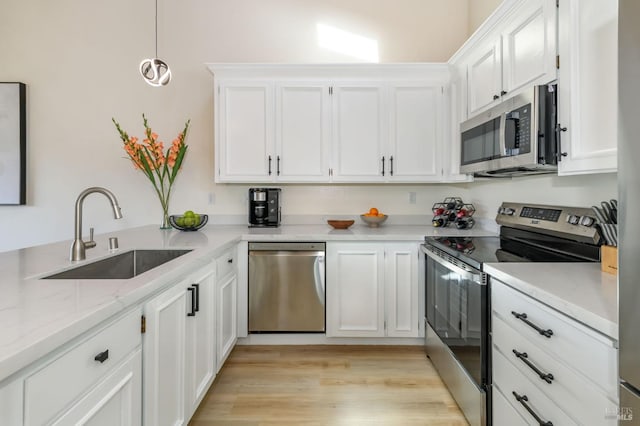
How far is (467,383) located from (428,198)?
188cm

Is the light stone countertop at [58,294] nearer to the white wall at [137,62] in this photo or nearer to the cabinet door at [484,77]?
the white wall at [137,62]

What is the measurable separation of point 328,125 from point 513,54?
1.44 metres

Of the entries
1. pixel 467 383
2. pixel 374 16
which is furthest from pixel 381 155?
pixel 467 383

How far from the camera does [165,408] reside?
1.36 m

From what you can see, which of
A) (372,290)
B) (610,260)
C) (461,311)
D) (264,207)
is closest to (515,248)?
(461,311)

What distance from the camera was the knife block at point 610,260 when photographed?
130cm

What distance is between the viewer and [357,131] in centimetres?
294

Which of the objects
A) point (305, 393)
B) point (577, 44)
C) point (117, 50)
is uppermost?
point (117, 50)

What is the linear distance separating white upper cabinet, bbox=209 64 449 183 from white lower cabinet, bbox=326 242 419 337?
701 millimetres

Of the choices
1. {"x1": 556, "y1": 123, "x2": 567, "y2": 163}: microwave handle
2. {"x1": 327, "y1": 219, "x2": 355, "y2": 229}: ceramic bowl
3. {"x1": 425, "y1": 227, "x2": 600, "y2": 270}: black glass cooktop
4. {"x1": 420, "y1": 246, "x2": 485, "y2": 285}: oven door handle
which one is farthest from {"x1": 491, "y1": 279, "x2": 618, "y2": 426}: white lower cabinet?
{"x1": 327, "y1": 219, "x2": 355, "y2": 229}: ceramic bowl

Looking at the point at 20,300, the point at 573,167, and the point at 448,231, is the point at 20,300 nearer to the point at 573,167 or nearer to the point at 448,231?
the point at 573,167

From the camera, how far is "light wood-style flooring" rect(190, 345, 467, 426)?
6.14 feet

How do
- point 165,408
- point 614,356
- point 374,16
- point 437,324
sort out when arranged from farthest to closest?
1. point 374,16
2. point 437,324
3. point 165,408
4. point 614,356

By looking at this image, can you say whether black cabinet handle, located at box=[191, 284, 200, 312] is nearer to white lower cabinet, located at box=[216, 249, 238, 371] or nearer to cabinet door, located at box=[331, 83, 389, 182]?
white lower cabinet, located at box=[216, 249, 238, 371]
